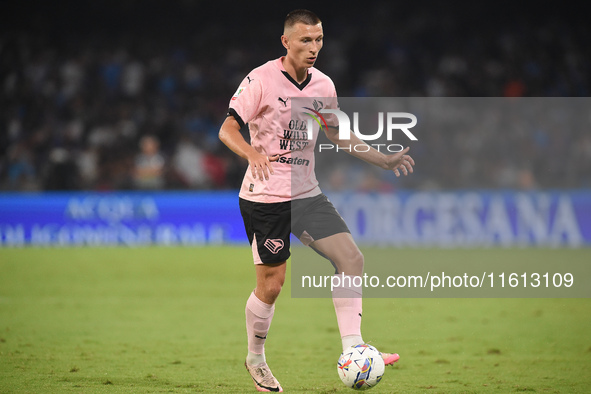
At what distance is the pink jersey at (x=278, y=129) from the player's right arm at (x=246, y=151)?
87 millimetres

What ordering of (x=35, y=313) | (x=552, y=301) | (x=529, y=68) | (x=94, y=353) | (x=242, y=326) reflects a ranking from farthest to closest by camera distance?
(x=529, y=68) < (x=552, y=301) < (x=35, y=313) < (x=242, y=326) < (x=94, y=353)

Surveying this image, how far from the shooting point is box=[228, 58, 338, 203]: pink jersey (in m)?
4.70

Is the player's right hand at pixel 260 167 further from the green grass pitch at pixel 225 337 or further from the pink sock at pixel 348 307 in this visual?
the green grass pitch at pixel 225 337

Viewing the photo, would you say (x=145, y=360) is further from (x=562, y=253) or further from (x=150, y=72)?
(x=150, y=72)

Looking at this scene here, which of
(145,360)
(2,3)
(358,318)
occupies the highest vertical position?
(2,3)

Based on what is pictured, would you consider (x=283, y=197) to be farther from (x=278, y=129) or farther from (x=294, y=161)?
(x=278, y=129)

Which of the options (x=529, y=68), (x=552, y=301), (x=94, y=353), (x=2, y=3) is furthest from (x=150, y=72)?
(x=94, y=353)

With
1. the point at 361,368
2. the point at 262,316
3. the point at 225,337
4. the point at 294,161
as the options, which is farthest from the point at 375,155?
the point at 225,337

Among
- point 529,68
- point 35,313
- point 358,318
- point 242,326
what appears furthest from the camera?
point 529,68

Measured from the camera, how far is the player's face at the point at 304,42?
4.68m

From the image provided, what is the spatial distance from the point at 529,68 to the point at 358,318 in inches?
585

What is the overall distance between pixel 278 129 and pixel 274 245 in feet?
2.31

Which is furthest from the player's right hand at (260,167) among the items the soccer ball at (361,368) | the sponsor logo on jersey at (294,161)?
the soccer ball at (361,368)

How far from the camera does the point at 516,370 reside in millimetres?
5461
